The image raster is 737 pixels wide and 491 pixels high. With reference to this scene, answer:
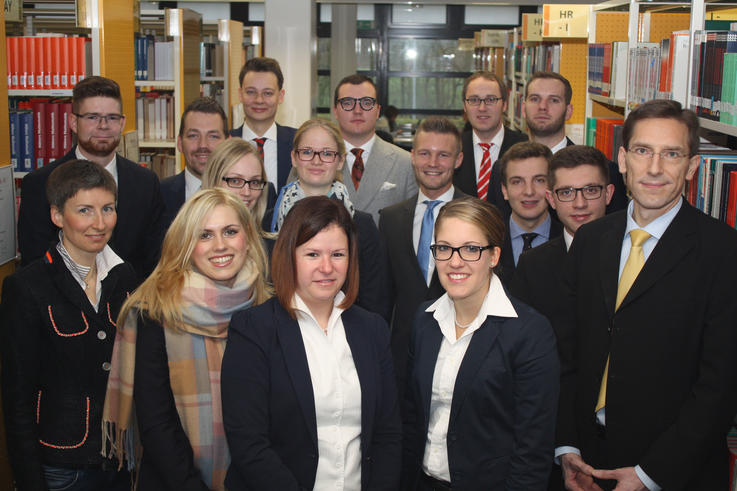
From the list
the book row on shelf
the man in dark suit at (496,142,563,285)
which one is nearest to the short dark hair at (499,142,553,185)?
the man in dark suit at (496,142,563,285)

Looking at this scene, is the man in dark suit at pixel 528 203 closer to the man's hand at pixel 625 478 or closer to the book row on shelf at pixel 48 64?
the man's hand at pixel 625 478

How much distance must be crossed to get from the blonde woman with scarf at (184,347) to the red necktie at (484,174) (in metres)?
2.05

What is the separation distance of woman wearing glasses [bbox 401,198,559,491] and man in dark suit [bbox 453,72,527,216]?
6.69ft

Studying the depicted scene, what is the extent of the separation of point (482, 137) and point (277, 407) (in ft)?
9.20

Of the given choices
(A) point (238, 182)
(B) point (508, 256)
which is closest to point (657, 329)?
(B) point (508, 256)

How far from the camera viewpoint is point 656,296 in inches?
86.1

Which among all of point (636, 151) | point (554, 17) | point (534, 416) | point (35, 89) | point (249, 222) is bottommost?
point (534, 416)

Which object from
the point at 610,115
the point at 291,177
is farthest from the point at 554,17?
the point at 291,177

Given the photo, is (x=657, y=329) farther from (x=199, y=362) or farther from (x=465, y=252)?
(x=199, y=362)

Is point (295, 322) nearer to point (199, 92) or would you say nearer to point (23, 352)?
point (23, 352)

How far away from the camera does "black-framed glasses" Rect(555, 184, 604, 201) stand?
2928 mm

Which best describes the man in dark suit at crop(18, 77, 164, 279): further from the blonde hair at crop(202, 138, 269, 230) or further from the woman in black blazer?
the woman in black blazer

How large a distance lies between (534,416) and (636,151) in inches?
33.4

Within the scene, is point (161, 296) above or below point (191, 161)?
below
